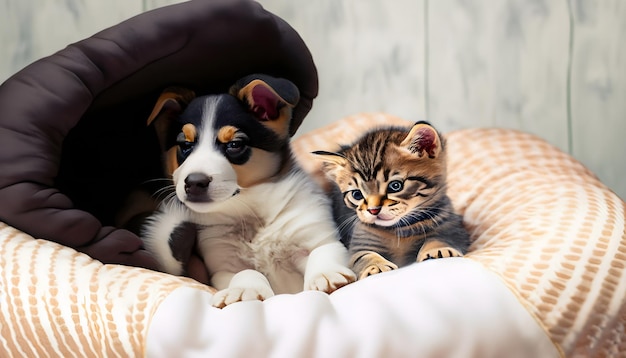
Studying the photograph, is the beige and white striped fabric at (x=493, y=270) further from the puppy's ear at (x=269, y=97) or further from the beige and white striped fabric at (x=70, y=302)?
the puppy's ear at (x=269, y=97)

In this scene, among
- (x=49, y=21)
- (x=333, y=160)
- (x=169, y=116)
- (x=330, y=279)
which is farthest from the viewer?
(x=49, y=21)

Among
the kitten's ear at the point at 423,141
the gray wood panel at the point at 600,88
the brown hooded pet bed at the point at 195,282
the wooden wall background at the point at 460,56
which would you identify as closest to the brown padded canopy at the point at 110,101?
the brown hooded pet bed at the point at 195,282

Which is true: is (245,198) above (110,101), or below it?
below

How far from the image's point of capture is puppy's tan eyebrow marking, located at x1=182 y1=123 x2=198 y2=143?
1.15 metres

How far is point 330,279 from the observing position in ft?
3.31

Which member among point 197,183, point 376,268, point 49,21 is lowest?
point 376,268

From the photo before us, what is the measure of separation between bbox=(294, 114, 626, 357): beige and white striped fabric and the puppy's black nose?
0.46 metres

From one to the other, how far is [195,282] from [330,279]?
236 mm

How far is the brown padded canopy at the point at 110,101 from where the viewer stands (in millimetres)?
1040

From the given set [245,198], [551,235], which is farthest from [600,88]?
[245,198]

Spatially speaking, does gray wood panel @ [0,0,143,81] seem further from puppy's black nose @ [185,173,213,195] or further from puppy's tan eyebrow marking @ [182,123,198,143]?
puppy's black nose @ [185,173,213,195]

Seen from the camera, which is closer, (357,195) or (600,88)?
(357,195)

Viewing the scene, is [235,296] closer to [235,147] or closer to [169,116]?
[235,147]

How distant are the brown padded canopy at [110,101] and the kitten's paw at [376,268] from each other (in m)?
0.40
